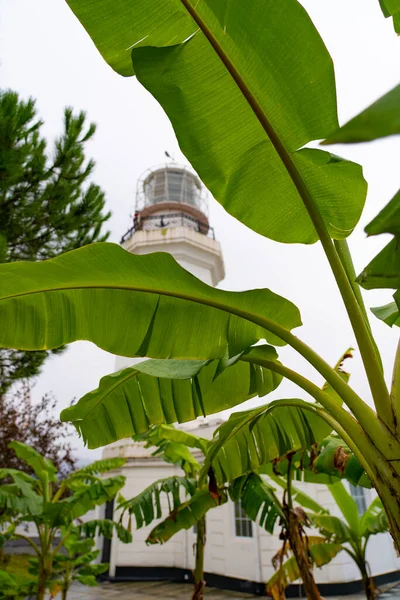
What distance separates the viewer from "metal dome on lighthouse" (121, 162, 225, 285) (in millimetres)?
13227

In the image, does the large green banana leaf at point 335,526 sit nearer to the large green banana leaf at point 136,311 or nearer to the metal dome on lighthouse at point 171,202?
the large green banana leaf at point 136,311

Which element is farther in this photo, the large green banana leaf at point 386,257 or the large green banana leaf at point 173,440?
the large green banana leaf at point 173,440

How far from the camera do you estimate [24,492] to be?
4699mm

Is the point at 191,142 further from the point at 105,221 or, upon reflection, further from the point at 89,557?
A: the point at 89,557

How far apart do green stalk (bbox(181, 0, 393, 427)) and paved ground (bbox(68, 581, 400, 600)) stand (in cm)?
823

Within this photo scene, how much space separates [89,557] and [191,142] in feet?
22.8

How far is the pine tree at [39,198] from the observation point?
5398 millimetres

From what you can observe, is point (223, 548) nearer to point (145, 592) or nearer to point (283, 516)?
point (145, 592)

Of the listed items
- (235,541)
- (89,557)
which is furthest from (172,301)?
(235,541)

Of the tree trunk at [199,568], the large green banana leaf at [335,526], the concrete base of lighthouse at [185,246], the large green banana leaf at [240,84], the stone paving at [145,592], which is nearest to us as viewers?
the large green banana leaf at [240,84]

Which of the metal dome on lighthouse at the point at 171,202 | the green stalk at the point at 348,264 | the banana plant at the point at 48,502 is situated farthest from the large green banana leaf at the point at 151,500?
the metal dome on lighthouse at the point at 171,202

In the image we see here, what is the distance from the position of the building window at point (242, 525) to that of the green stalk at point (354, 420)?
8373mm

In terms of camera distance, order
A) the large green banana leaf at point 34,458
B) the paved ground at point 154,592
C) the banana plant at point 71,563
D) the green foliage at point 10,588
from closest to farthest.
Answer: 1. the green foliage at point 10,588
2. the large green banana leaf at point 34,458
3. the banana plant at point 71,563
4. the paved ground at point 154,592

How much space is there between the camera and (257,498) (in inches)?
134
